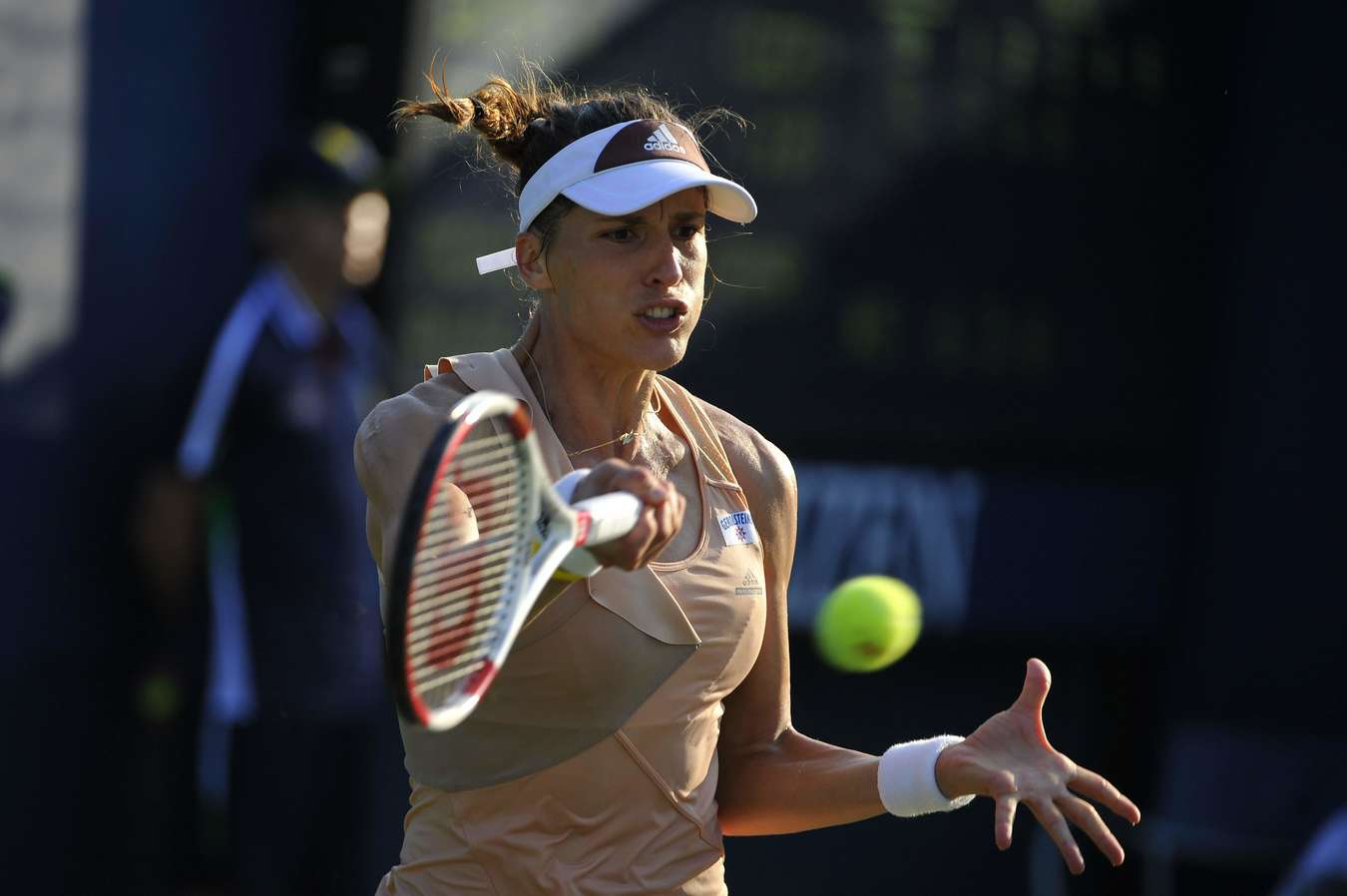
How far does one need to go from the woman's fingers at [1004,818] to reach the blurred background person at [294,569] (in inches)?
→ 125

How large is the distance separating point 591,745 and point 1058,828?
58cm

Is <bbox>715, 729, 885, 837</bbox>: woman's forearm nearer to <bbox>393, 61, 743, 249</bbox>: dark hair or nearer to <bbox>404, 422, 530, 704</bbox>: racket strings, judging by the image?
<bbox>404, 422, 530, 704</bbox>: racket strings

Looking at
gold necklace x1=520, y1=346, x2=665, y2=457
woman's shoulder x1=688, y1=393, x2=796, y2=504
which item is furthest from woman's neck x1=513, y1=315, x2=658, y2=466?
woman's shoulder x1=688, y1=393, x2=796, y2=504

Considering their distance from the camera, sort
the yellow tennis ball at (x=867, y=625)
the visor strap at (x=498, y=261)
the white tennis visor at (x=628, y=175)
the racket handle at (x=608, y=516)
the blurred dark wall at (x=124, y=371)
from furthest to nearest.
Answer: the blurred dark wall at (x=124, y=371), the yellow tennis ball at (x=867, y=625), the visor strap at (x=498, y=261), the white tennis visor at (x=628, y=175), the racket handle at (x=608, y=516)

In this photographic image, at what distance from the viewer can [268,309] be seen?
219 inches

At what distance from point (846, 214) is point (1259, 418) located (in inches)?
52.4

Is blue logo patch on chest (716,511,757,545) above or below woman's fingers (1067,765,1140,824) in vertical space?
above

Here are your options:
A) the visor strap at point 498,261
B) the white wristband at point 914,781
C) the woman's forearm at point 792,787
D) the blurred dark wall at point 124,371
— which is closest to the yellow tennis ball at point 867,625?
the woman's forearm at point 792,787

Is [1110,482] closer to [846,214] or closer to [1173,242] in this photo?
[1173,242]

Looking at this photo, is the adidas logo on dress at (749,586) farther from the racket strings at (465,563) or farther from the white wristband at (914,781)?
the racket strings at (465,563)

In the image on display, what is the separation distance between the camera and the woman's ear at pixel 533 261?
107 inches

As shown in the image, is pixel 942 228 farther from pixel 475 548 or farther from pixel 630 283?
pixel 475 548

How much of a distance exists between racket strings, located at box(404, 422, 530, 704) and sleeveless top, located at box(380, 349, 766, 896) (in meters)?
0.21

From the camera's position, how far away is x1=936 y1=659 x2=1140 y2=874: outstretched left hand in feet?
7.90
